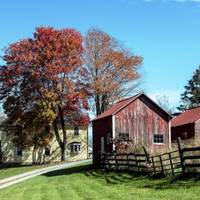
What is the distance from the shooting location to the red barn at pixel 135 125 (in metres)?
46.4

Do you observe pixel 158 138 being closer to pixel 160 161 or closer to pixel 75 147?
pixel 160 161

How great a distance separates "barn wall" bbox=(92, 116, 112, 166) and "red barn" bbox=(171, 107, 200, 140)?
1089 centimetres

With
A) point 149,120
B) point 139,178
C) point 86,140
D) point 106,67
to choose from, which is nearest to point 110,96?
point 106,67

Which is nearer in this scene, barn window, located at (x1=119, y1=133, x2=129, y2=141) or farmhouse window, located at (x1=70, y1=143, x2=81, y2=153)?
barn window, located at (x1=119, y1=133, x2=129, y2=141)

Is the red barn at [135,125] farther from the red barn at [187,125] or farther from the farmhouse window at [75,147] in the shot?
Answer: the farmhouse window at [75,147]

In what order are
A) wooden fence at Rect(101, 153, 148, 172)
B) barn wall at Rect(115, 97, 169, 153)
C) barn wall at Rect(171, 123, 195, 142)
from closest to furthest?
wooden fence at Rect(101, 153, 148, 172), barn wall at Rect(115, 97, 169, 153), barn wall at Rect(171, 123, 195, 142)

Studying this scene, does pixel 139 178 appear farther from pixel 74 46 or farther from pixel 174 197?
pixel 74 46

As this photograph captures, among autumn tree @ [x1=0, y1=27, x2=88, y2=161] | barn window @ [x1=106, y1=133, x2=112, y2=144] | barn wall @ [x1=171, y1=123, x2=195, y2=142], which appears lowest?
barn window @ [x1=106, y1=133, x2=112, y2=144]

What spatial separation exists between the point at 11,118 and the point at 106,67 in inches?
653

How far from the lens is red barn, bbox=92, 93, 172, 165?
152ft

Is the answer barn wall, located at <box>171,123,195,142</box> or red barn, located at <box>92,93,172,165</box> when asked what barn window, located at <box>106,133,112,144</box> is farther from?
barn wall, located at <box>171,123,195,142</box>

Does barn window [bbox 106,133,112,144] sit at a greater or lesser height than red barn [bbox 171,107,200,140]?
lesser

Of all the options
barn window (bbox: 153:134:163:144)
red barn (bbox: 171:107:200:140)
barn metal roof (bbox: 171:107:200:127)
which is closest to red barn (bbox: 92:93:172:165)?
barn window (bbox: 153:134:163:144)

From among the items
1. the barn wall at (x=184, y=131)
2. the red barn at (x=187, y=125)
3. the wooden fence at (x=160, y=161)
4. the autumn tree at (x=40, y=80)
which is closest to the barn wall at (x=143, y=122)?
the wooden fence at (x=160, y=161)
